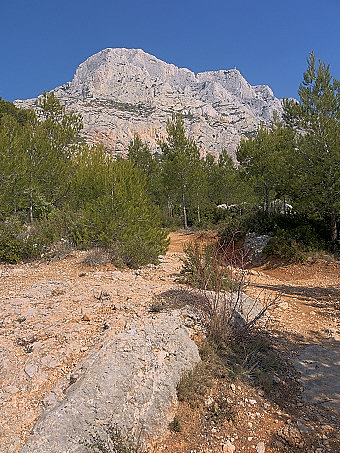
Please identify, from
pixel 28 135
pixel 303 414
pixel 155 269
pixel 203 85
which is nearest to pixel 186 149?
pixel 28 135

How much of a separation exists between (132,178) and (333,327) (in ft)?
23.2

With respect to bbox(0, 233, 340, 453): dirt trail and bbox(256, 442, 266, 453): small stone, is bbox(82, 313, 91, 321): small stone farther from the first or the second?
bbox(256, 442, 266, 453): small stone

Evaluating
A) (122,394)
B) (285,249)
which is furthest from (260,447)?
(285,249)

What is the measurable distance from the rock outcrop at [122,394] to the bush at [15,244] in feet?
20.6

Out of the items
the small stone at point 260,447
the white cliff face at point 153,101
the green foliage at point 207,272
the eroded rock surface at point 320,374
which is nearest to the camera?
the small stone at point 260,447

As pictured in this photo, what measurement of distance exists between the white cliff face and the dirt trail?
195 ft

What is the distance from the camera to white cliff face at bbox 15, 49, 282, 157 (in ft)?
288

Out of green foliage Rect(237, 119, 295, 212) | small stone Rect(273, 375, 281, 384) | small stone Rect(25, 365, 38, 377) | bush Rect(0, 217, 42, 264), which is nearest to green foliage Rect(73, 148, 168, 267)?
bush Rect(0, 217, 42, 264)

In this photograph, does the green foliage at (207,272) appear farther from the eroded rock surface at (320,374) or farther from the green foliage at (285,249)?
the green foliage at (285,249)

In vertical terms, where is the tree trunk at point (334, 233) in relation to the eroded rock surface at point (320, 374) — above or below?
above

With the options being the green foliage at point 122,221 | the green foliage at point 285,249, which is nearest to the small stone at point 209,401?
the green foliage at point 122,221

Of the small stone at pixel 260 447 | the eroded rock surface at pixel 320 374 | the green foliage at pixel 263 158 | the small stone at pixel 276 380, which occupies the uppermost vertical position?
the green foliage at pixel 263 158

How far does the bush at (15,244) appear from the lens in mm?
8406

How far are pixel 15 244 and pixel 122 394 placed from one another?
726cm
